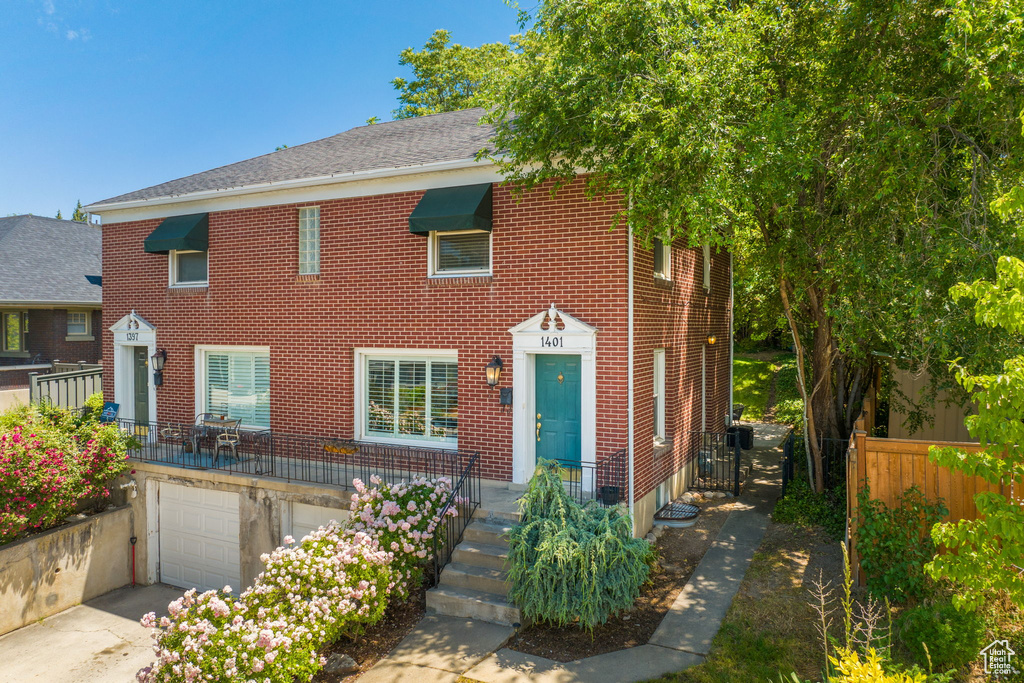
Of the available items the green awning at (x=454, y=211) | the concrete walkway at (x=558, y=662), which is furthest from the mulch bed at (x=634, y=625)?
the green awning at (x=454, y=211)

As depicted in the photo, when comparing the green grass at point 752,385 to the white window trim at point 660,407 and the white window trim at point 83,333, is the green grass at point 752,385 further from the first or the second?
the white window trim at point 83,333

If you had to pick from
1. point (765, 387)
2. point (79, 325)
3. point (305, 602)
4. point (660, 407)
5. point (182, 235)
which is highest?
point (182, 235)

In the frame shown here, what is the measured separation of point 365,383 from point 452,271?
295 centimetres

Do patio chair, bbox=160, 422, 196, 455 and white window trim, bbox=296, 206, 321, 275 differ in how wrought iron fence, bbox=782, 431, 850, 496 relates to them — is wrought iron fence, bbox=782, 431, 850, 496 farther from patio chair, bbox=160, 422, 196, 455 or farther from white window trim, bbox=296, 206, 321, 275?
patio chair, bbox=160, 422, 196, 455

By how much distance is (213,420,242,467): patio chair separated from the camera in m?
11.7

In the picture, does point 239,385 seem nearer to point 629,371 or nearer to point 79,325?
point 629,371

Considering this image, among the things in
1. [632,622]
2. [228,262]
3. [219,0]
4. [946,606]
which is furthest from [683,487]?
[219,0]

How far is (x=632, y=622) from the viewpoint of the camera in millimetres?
7547

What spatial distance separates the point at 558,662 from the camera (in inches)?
263

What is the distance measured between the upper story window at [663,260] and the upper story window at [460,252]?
134 inches

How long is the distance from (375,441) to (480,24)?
39.2 feet

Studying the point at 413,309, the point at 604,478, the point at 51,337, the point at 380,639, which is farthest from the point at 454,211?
the point at 51,337

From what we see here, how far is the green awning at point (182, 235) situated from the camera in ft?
42.3

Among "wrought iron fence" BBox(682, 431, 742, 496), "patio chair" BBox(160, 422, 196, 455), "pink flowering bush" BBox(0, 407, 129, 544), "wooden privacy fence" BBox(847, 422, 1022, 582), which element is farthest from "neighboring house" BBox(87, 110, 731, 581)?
"wooden privacy fence" BBox(847, 422, 1022, 582)
